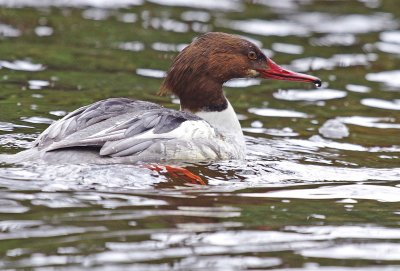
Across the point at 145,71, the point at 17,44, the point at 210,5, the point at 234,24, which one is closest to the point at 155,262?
the point at 145,71

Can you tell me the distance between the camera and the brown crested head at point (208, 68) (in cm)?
855

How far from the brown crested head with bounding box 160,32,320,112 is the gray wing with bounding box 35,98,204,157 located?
666 mm

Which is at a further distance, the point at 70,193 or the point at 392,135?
the point at 392,135

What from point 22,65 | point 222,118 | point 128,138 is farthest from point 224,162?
point 22,65

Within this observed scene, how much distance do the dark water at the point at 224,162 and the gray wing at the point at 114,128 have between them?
0.78ft

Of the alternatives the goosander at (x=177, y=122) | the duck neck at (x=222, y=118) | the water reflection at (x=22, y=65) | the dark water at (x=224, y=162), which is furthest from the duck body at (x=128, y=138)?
the water reflection at (x=22, y=65)

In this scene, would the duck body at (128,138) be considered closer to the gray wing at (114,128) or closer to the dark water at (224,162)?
the gray wing at (114,128)

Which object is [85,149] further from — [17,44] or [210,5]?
[210,5]

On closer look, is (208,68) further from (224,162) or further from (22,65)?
(22,65)

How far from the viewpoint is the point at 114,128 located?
752 cm

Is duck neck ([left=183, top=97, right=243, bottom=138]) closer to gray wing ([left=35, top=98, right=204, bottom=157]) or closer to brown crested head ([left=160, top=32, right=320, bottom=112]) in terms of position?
brown crested head ([left=160, top=32, right=320, bottom=112])

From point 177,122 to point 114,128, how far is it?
56 cm

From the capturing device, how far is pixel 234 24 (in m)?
13.7

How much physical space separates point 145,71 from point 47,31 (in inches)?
78.0
